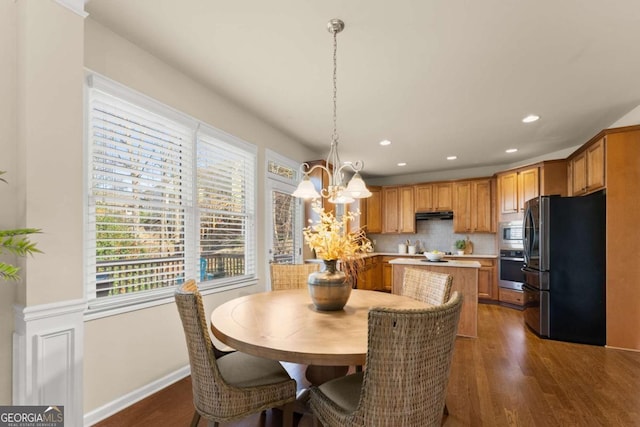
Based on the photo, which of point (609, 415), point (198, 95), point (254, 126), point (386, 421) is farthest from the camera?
point (254, 126)

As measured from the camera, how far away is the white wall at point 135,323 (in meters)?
1.94

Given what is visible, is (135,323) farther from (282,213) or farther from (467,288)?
(467,288)

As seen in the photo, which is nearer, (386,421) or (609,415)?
(386,421)

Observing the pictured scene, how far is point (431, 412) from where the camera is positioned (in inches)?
48.2

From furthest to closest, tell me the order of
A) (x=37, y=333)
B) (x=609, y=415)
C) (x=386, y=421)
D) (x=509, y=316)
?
(x=509, y=316), (x=609, y=415), (x=37, y=333), (x=386, y=421)

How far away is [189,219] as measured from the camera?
2.69 meters

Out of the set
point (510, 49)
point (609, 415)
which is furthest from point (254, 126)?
point (609, 415)

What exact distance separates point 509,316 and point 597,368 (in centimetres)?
183

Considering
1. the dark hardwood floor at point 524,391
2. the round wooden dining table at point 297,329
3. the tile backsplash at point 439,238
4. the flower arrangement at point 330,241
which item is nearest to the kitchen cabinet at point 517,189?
the tile backsplash at point 439,238

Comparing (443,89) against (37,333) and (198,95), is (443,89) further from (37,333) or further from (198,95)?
(37,333)

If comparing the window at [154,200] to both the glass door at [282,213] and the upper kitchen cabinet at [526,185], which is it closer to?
the glass door at [282,213]

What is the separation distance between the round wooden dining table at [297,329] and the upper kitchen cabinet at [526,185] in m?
3.86

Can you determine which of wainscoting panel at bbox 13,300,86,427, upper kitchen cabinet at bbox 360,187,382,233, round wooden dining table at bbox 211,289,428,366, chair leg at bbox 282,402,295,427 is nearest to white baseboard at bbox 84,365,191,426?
wainscoting panel at bbox 13,300,86,427

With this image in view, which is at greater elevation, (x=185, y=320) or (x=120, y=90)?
(x=120, y=90)
